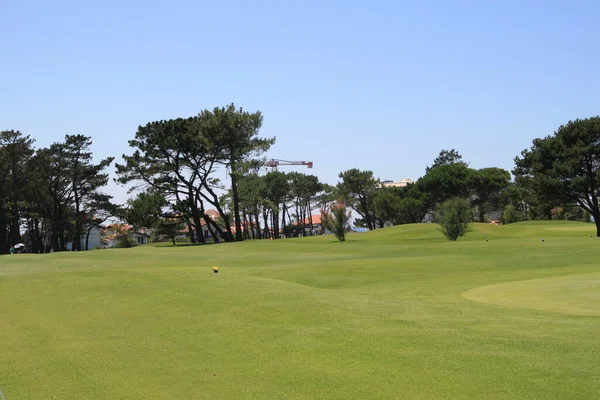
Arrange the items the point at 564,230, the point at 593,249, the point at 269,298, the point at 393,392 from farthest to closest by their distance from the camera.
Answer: the point at 564,230
the point at 593,249
the point at 269,298
the point at 393,392

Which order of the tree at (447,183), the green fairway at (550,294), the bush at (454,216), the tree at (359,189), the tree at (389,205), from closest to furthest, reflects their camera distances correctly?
the green fairway at (550,294)
the bush at (454,216)
the tree at (447,183)
the tree at (389,205)
the tree at (359,189)

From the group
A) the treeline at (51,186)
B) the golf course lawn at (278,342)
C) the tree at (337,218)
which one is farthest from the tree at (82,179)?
the golf course lawn at (278,342)

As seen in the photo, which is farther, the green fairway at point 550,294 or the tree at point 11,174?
the tree at point 11,174

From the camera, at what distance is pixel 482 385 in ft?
25.9

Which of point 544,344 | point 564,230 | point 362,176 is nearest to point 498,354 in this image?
point 544,344

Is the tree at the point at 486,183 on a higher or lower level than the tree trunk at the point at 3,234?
higher

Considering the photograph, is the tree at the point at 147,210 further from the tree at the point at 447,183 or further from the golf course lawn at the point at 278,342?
the tree at the point at 447,183

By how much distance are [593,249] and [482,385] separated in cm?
3393

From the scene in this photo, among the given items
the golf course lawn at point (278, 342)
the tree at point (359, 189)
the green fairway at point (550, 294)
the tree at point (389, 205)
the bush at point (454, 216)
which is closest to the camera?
the golf course lawn at point (278, 342)

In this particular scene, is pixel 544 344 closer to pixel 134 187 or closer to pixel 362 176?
pixel 134 187

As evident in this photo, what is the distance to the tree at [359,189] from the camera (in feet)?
445

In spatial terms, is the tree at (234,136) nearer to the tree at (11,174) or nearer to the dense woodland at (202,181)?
the dense woodland at (202,181)

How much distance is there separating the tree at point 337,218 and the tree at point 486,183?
187 ft

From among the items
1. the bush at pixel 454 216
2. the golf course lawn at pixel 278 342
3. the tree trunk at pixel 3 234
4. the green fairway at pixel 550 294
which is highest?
the tree trunk at pixel 3 234
